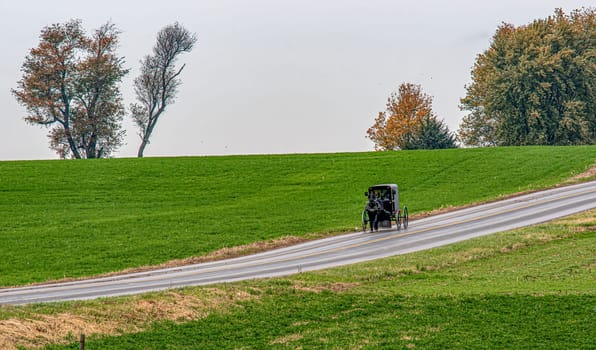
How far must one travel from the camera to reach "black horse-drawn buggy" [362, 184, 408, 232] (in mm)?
44250

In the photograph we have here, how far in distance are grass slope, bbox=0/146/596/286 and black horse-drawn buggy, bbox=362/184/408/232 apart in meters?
1.99

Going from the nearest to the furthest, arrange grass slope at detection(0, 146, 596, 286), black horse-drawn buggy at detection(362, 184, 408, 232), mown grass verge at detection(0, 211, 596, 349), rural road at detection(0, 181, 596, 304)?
mown grass verge at detection(0, 211, 596, 349) → rural road at detection(0, 181, 596, 304) → grass slope at detection(0, 146, 596, 286) → black horse-drawn buggy at detection(362, 184, 408, 232)

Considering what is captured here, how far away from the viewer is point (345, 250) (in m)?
37.8

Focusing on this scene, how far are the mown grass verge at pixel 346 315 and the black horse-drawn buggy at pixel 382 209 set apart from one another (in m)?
16.4

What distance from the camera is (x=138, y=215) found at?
49.5 metres

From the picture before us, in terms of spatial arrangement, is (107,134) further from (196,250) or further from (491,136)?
(196,250)

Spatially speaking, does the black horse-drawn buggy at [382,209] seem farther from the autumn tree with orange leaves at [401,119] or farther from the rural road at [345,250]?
the autumn tree with orange leaves at [401,119]

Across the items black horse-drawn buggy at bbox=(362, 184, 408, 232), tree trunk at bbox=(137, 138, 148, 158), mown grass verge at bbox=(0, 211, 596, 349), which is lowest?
mown grass verge at bbox=(0, 211, 596, 349)

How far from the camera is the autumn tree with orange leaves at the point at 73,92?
272 feet

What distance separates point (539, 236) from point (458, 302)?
1569 centimetres

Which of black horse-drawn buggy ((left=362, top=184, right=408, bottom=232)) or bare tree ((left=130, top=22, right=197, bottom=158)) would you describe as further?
bare tree ((left=130, top=22, right=197, bottom=158))

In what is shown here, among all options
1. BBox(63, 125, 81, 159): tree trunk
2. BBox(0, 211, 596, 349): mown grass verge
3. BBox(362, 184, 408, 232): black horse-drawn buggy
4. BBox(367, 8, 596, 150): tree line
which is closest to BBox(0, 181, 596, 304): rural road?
BBox(362, 184, 408, 232): black horse-drawn buggy

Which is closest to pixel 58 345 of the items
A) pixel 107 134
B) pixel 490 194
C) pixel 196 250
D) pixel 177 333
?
pixel 177 333

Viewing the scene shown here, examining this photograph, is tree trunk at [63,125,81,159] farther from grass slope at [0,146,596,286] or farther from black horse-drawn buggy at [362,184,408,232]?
black horse-drawn buggy at [362,184,408,232]
